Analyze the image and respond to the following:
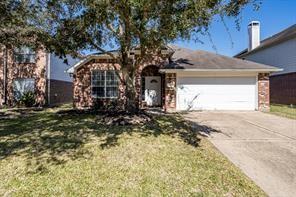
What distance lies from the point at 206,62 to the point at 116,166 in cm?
1357

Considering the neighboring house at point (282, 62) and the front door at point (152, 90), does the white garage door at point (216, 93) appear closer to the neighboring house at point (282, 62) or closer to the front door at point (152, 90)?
the front door at point (152, 90)

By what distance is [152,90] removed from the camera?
19.7 meters

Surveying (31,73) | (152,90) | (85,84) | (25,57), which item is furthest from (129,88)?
(25,57)

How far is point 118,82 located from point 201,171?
14182mm

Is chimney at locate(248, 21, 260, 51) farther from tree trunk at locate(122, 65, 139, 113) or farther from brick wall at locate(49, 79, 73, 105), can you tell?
tree trunk at locate(122, 65, 139, 113)

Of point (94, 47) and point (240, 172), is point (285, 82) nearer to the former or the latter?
point (94, 47)

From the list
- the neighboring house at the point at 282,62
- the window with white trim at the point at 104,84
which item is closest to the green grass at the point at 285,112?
the neighboring house at the point at 282,62

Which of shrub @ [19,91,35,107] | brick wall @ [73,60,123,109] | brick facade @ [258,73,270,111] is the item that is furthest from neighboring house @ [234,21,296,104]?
shrub @ [19,91,35,107]

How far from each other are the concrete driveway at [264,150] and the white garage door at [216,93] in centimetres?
529

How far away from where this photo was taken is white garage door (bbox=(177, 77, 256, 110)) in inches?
669

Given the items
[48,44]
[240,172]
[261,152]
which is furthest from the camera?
[48,44]

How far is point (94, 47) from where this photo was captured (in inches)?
480

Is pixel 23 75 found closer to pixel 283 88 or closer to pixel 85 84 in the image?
pixel 85 84

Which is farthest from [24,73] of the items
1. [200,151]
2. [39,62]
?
[200,151]
